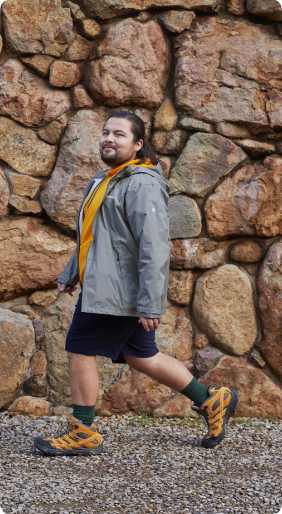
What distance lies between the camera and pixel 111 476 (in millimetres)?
2229

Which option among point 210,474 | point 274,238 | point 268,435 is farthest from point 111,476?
point 274,238

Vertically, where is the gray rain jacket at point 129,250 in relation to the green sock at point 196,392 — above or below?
above

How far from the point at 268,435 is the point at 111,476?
99 centimetres

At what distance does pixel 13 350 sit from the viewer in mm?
2961

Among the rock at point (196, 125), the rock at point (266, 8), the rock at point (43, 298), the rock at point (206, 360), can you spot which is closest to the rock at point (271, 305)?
the rock at point (206, 360)

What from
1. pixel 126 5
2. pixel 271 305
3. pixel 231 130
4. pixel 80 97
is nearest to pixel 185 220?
pixel 231 130

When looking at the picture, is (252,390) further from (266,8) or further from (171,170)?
(266,8)

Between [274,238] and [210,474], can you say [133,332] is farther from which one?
[274,238]

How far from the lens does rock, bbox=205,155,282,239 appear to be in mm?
3078

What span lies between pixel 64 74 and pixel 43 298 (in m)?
1.30

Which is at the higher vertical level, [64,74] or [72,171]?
[64,74]

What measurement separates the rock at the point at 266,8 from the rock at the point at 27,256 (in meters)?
1.79

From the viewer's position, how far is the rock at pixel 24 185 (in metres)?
3.01

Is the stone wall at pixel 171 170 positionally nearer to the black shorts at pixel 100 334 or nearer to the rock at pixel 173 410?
the rock at pixel 173 410
